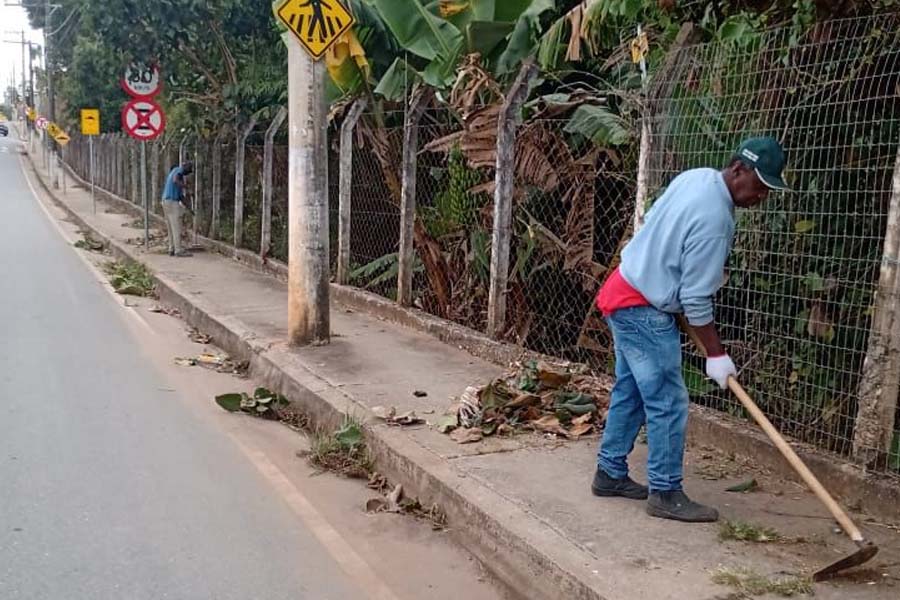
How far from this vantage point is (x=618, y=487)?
4551 mm

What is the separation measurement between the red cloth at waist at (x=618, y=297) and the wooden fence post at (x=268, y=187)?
9242 mm

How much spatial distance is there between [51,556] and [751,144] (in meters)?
3.71

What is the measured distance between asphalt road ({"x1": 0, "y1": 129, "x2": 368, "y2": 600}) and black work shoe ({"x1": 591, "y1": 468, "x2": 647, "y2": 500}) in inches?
52.4

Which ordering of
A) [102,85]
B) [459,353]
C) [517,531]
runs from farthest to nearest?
[102,85], [459,353], [517,531]

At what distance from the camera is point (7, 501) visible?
4832 mm

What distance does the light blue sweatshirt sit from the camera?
12.9 ft

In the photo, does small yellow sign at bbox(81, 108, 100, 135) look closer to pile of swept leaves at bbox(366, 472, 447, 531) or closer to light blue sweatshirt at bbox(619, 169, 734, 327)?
pile of swept leaves at bbox(366, 472, 447, 531)

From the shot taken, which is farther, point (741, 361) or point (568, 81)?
point (568, 81)

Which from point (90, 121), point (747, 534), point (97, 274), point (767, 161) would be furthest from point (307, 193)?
point (90, 121)

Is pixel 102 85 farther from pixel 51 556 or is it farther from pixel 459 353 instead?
pixel 51 556

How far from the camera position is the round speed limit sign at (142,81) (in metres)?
16.5

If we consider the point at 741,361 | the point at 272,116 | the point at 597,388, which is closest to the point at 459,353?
the point at 597,388

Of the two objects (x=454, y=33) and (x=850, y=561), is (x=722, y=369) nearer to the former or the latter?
(x=850, y=561)

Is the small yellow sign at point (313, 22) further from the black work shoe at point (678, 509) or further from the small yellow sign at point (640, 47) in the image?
the black work shoe at point (678, 509)
